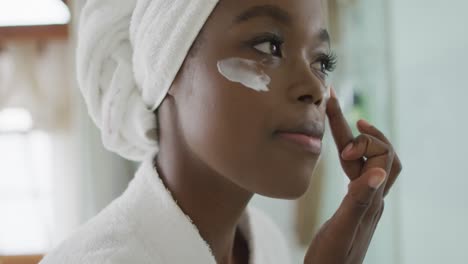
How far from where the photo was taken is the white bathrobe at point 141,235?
50cm

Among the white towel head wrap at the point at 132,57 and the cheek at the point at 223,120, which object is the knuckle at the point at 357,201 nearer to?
the cheek at the point at 223,120

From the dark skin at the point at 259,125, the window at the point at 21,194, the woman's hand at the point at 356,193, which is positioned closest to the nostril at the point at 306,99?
the dark skin at the point at 259,125

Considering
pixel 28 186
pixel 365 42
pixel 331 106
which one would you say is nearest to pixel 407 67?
pixel 365 42

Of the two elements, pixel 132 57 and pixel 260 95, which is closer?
pixel 260 95

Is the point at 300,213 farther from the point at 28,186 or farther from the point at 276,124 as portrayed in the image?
the point at 28,186

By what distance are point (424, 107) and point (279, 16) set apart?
1.38 feet

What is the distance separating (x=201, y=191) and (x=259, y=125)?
0.45 ft

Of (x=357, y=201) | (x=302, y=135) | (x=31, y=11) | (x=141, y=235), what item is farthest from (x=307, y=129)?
(x=31, y=11)

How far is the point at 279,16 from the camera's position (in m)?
0.50

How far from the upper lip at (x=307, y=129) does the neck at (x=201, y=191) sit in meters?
0.12

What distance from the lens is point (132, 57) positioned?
2.00 feet

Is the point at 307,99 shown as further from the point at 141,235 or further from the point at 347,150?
the point at 141,235

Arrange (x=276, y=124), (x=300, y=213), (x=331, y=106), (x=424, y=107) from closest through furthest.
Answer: (x=276, y=124)
(x=331, y=106)
(x=424, y=107)
(x=300, y=213)

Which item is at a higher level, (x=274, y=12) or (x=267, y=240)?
(x=274, y=12)
